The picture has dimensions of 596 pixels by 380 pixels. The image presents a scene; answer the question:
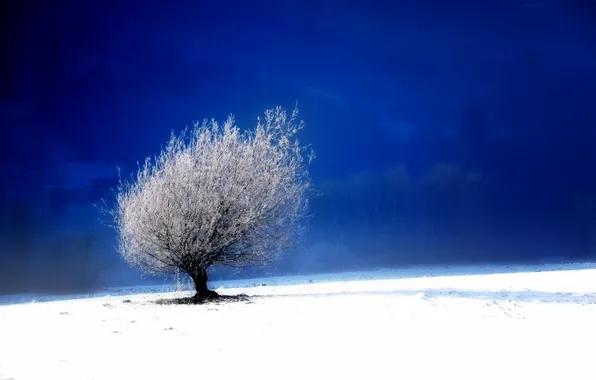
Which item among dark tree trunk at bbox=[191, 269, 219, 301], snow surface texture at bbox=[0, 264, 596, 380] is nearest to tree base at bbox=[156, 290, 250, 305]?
dark tree trunk at bbox=[191, 269, 219, 301]

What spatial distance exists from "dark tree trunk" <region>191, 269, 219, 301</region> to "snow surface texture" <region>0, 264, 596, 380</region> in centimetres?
404

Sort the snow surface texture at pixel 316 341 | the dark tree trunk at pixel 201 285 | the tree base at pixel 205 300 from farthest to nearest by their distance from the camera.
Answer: the dark tree trunk at pixel 201 285, the tree base at pixel 205 300, the snow surface texture at pixel 316 341

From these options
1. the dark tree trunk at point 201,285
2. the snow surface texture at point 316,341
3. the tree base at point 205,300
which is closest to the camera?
the snow surface texture at point 316,341

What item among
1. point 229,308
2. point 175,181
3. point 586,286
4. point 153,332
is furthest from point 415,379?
point 586,286

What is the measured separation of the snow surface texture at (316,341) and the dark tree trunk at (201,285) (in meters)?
4.04

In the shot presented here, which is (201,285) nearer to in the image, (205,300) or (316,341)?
(205,300)

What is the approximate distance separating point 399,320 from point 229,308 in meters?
7.09

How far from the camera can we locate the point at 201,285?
23438 mm

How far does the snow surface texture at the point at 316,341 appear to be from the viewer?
9.20 metres

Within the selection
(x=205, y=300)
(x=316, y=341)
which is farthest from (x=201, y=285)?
(x=316, y=341)

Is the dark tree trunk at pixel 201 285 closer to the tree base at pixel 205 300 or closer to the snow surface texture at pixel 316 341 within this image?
the tree base at pixel 205 300

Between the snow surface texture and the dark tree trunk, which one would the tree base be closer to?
the dark tree trunk

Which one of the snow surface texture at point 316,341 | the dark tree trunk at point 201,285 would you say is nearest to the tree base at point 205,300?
the dark tree trunk at point 201,285

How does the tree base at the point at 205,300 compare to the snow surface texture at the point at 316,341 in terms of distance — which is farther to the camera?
the tree base at the point at 205,300
